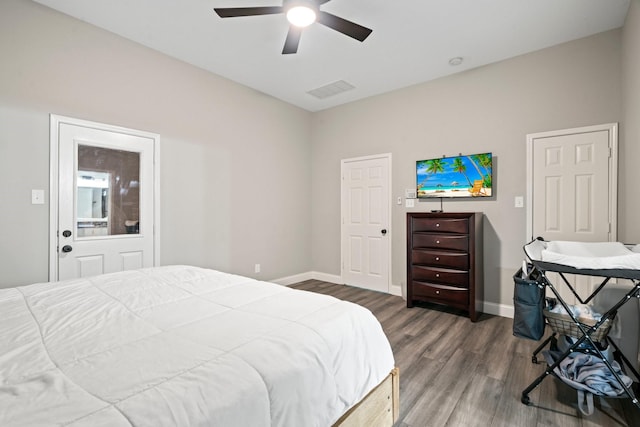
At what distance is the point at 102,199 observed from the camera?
299cm

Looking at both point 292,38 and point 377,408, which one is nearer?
point 377,408

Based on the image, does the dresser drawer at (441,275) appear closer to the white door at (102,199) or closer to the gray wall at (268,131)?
the gray wall at (268,131)

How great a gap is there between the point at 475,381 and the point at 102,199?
363 centimetres

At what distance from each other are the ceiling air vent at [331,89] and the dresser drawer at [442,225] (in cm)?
207

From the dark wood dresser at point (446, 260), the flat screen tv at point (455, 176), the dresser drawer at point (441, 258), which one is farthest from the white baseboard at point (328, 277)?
the flat screen tv at point (455, 176)

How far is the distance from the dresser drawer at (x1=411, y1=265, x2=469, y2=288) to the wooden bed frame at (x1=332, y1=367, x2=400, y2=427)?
7.04ft

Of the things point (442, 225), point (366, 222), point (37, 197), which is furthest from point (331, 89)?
point (37, 197)

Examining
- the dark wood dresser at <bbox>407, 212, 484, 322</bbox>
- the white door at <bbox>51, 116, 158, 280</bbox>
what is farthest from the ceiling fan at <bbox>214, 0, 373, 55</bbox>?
the dark wood dresser at <bbox>407, 212, 484, 322</bbox>

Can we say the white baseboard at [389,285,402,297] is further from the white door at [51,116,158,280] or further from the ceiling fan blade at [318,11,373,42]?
the ceiling fan blade at [318,11,373,42]

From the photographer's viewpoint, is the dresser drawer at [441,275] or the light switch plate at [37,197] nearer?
the light switch plate at [37,197]

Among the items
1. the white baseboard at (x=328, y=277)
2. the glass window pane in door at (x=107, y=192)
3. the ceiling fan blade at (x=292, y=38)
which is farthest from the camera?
the white baseboard at (x=328, y=277)

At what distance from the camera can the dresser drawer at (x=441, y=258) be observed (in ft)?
11.1

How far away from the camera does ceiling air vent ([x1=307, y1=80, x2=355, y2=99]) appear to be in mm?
4148

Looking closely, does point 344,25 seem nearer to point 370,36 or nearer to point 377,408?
point 370,36
